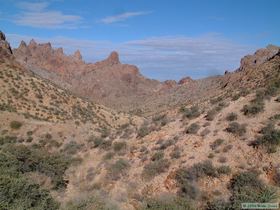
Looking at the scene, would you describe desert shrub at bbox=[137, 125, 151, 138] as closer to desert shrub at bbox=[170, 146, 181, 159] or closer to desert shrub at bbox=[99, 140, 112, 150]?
desert shrub at bbox=[99, 140, 112, 150]

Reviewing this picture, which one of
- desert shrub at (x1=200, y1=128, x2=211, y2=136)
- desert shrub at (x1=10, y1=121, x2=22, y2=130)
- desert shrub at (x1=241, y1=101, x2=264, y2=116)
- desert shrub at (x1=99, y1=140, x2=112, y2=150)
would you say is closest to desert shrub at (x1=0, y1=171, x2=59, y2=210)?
desert shrub at (x1=200, y1=128, x2=211, y2=136)

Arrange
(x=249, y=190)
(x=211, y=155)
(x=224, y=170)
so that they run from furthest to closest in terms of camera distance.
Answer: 1. (x=211, y=155)
2. (x=224, y=170)
3. (x=249, y=190)

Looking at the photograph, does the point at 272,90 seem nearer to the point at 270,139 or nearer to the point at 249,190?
the point at 270,139

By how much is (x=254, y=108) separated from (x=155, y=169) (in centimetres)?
610

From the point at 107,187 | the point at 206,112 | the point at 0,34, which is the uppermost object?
the point at 0,34

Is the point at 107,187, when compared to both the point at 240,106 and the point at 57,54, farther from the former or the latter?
the point at 57,54

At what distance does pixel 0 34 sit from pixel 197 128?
145ft

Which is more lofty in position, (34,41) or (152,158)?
(34,41)

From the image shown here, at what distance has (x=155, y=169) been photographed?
738 inches

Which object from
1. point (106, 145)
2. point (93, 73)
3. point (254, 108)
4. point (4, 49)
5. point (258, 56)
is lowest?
point (106, 145)

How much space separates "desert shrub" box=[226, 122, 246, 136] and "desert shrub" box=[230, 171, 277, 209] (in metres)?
3.49

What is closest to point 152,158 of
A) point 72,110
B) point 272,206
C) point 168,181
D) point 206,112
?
point 168,181

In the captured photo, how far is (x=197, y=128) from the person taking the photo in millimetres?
21500

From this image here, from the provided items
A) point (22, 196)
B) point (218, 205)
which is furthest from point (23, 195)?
point (218, 205)
